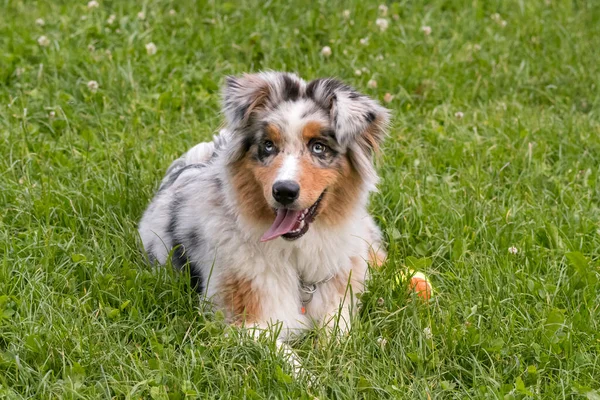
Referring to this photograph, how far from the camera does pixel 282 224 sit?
4215 mm

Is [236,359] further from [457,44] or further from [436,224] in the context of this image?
[457,44]

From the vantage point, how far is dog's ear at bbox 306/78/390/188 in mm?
4160

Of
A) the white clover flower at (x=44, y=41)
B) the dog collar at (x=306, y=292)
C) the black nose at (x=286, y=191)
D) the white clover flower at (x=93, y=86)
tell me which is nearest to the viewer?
the black nose at (x=286, y=191)

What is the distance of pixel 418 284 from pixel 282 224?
37.1 inches

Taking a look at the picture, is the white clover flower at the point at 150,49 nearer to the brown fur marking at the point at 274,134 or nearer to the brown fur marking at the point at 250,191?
the brown fur marking at the point at 250,191

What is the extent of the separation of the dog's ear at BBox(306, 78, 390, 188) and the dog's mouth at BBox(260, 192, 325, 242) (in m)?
0.30

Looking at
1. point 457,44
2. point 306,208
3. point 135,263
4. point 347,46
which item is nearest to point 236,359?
point 306,208

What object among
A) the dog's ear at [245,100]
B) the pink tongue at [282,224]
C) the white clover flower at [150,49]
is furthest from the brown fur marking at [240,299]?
the white clover flower at [150,49]

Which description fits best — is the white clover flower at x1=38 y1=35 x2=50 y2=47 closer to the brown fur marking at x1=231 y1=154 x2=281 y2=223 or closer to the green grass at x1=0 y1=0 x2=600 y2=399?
the green grass at x1=0 y1=0 x2=600 y2=399

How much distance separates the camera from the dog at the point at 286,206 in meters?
4.15

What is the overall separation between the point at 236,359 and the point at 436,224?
1.82m

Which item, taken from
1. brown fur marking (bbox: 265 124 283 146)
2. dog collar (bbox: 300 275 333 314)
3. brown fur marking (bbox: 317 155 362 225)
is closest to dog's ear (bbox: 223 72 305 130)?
brown fur marking (bbox: 265 124 283 146)

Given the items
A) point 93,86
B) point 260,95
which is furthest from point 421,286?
point 93,86

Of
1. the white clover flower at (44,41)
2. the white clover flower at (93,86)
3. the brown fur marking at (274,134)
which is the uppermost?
the brown fur marking at (274,134)
